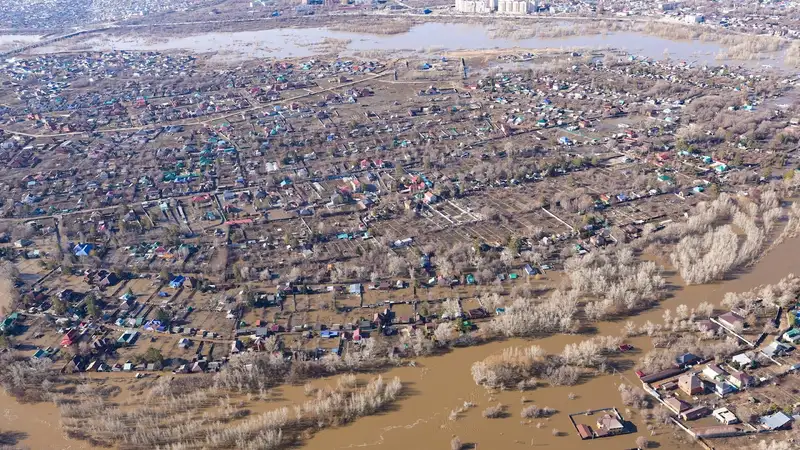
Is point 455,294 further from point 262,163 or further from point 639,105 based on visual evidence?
point 639,105

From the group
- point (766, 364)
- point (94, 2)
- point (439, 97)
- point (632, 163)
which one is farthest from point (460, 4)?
point (766, 364)

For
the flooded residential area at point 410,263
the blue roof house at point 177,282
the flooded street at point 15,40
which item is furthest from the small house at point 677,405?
the flooded street at point 15,40

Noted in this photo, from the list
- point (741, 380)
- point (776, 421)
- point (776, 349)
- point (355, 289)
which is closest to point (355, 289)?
point (355, 289)

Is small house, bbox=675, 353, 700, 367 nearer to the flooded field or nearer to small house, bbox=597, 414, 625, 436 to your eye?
small house, bbox=597, 414, 625, 436

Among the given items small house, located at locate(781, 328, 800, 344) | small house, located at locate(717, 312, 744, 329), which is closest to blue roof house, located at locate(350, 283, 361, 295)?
small house, located at locate(717, 312, 744, 329)

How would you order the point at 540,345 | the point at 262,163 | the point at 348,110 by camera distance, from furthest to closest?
the point at 348,110, the point at 262,163, the point at 540,345

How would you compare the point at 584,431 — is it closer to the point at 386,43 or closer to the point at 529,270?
the point at 529,270

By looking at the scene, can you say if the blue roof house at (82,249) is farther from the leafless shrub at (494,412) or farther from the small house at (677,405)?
the small house at (677,405)
